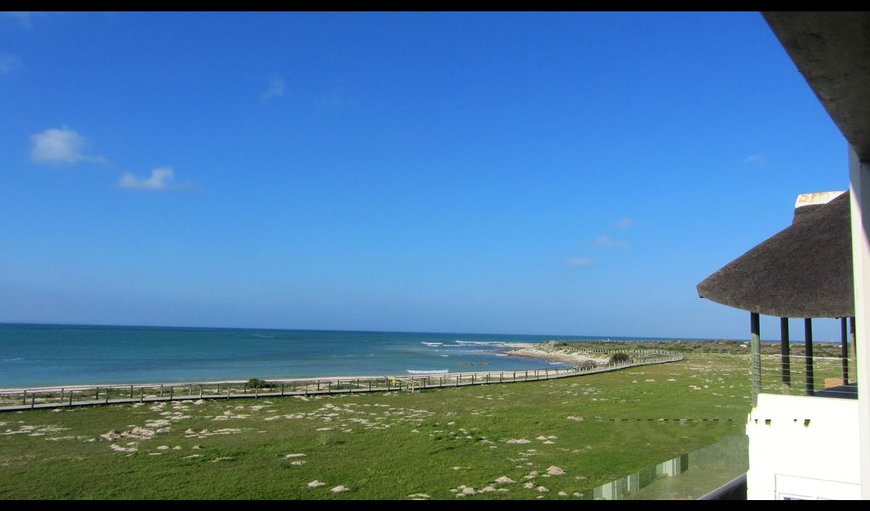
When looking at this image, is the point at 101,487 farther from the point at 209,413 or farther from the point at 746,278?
the point at 746,278

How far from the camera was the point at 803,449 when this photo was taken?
671cm

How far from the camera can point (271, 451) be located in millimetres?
14531

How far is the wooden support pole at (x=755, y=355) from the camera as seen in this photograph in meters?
7.42

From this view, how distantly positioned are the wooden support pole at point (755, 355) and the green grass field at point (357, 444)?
3991 mm

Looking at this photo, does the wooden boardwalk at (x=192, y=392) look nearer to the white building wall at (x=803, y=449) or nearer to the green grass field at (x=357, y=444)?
the green grass field at (x=357, y=444)

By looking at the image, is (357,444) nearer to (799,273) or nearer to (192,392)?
(799,273)

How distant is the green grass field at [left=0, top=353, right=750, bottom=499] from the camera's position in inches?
449

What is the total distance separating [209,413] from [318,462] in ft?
29.9

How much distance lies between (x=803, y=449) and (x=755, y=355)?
50.5 inches

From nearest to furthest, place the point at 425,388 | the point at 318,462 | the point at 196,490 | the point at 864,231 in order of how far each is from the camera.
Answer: the point at 864,231, the point at 196,490, the point at 318,462, the point at 425,388

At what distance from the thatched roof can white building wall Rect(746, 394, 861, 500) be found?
1.32m

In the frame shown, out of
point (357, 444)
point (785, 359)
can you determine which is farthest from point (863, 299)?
point (357, 444)

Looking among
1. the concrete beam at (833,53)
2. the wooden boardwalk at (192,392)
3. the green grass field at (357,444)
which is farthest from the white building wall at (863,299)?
the wooden boardwalk at (192,392)
